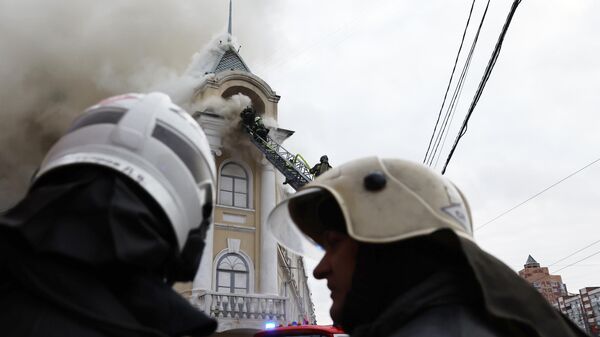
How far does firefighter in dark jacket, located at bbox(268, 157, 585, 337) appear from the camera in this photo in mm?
1448

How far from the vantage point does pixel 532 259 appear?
67.6 meters

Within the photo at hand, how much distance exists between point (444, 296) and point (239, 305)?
1235cm

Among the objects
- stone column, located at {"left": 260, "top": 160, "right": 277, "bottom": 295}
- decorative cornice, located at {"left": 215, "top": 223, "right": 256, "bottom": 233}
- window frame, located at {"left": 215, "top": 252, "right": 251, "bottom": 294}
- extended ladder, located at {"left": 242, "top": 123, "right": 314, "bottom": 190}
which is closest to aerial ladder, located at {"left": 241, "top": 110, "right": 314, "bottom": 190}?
extended ladder, located at {"left": 242, "top": 123, "right": 314, "bottom": 190}

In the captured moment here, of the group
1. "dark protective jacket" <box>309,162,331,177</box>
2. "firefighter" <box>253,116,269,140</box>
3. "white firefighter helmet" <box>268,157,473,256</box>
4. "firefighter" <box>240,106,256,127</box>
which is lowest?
"white firefighter helmet" <box>268,157,473,256</box>

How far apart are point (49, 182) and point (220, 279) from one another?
13004 millimetres

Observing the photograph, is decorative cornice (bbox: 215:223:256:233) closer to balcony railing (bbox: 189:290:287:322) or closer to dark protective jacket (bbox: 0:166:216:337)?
balcony railing (bbox: 189:290:287:322)

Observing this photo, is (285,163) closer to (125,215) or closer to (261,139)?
(261,139)

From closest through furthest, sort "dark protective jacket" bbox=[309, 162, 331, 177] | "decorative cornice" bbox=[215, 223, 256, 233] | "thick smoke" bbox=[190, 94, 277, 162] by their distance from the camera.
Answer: "decorative cornice" bbox=[215, 223, 256, 233], "dark protective jacket" bbox=[309, 162, 331, 177], "thick smoke" bbox=[190, 94, 277, 162]

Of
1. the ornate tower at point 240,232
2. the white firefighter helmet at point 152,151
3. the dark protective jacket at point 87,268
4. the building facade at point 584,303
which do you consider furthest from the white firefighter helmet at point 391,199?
the building facade at point 584,303

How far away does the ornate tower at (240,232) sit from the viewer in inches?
518

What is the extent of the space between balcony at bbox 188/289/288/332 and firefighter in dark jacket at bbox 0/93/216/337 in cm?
1167

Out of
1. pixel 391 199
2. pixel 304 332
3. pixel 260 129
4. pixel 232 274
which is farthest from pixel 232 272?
pixel 391 199

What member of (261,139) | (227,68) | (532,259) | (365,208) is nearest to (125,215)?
(365,208)

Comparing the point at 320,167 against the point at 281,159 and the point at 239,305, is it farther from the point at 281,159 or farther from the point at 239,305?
the point at 239,305
